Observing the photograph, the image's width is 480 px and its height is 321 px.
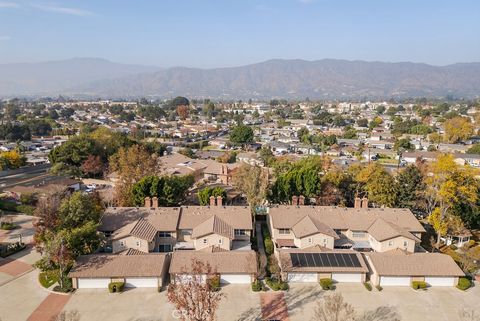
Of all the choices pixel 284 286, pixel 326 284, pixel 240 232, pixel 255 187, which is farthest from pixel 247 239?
pixel 326 284

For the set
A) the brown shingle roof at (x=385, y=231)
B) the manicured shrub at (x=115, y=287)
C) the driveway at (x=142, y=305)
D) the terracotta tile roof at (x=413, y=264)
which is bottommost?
the driveway at (x=142, y=305)

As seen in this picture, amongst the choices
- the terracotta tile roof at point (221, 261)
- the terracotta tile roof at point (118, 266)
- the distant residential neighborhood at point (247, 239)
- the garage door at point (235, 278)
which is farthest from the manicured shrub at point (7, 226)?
the garage door at point (235, 278)

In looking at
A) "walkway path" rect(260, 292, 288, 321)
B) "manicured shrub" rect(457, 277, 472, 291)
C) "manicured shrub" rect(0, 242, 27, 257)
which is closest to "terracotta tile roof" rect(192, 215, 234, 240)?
"walkway path" rect(260, 292, 288, 321)

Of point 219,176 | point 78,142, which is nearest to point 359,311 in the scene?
point 219,176

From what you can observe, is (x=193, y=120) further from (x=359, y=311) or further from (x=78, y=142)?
(x=359, y=311)

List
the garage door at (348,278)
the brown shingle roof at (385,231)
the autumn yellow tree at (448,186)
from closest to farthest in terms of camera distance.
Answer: the garage door at (348,278) < the brown shingle roof at (385,231) < the autumn yellow tree at (448,186)

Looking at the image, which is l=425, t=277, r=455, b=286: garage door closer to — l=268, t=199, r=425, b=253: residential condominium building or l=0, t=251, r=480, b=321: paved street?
l=0, t=251, r=480, b=321: paved street

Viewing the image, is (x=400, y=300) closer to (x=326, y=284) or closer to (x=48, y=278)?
(x=326, y=284)

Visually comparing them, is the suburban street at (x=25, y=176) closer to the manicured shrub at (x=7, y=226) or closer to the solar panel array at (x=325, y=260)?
the manicured shrub at (x=7, y=226)
